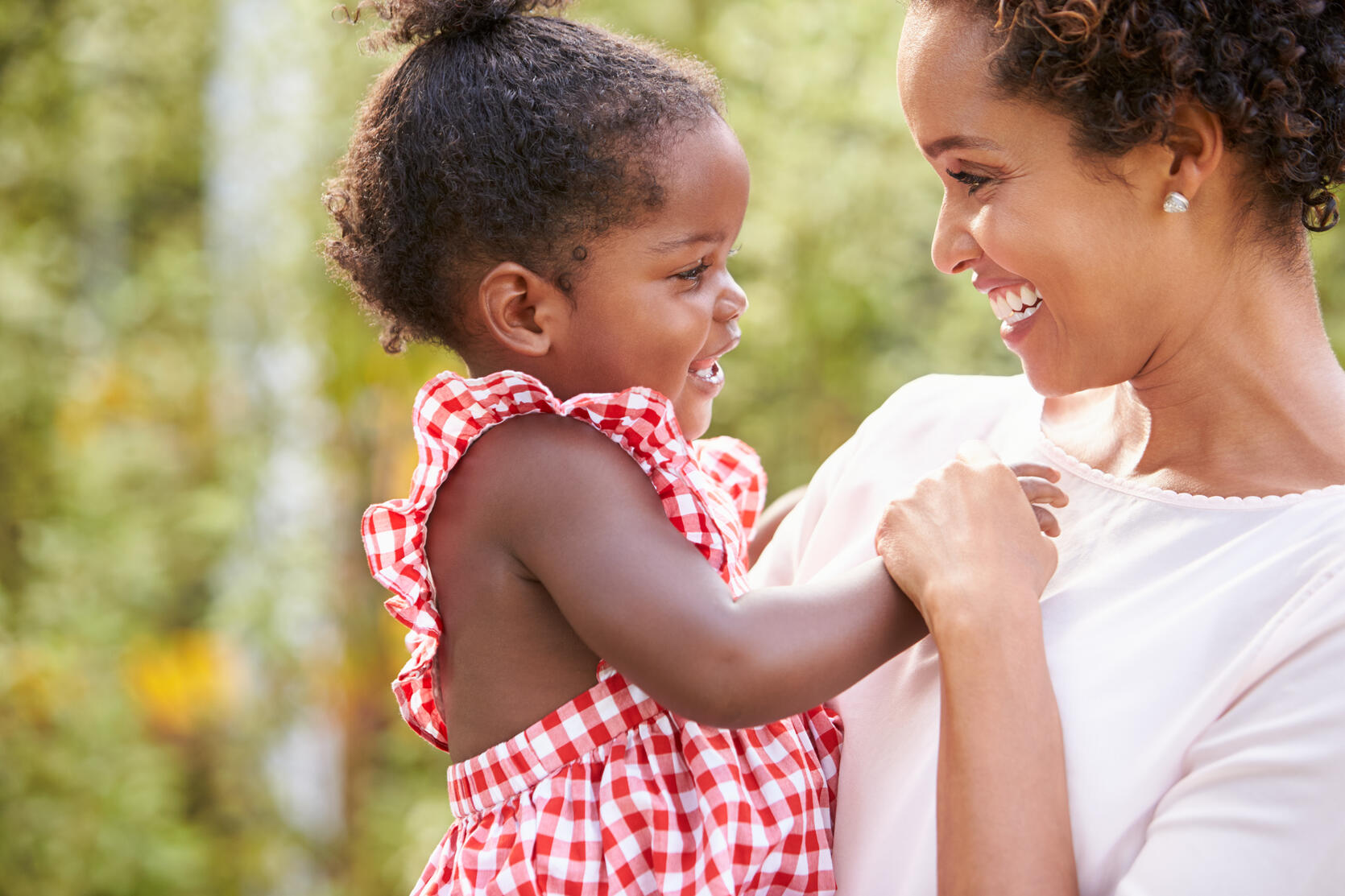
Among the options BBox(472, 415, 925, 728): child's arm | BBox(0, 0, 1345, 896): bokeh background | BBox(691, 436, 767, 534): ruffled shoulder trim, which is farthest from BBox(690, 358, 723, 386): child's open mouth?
BBox(0, 0, 1345, 896): bokeh background

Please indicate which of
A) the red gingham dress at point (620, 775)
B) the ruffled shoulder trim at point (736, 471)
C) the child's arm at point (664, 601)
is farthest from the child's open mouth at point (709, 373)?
the child's arm at point (664, 601)

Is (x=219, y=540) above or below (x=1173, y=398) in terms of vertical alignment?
above

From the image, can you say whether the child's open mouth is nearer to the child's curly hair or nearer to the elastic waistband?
the child's curly hair

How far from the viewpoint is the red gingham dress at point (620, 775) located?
1.32 meters

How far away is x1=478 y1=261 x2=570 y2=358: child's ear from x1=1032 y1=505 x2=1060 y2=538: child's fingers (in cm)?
62

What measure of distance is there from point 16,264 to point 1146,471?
392cm

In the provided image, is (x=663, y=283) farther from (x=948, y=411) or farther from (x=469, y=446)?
(x=948, y=411)

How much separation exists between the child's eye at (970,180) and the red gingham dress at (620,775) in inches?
17.6

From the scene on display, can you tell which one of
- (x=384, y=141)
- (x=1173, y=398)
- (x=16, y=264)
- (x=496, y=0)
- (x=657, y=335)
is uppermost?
(x=16, y=264)

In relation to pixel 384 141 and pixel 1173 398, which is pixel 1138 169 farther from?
pixel 384 141

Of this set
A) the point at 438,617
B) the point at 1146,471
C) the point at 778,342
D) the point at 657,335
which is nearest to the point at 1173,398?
the point at 1146,471

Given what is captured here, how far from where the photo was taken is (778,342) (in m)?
3.81

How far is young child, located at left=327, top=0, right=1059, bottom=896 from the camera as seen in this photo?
1258 mm

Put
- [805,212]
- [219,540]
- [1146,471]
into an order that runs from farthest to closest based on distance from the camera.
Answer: [219,540], [805,212], [1146,471]
